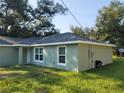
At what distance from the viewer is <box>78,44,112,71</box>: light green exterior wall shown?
1659 cm

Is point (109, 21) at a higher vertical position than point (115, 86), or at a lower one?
higher

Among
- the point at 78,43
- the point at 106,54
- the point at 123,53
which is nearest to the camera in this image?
the point at 78,43

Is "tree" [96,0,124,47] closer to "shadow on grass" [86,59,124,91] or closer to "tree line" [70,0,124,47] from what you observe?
"tree line" [70,0,124,47]

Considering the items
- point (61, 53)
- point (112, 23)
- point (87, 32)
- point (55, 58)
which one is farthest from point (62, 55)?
point (87, 32)

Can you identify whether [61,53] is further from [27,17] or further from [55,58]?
[27,17]

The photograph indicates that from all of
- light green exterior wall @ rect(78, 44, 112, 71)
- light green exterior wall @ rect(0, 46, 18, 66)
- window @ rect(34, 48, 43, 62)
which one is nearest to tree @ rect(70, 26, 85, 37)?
light green exterior wall @ rect(0, 46, 18, 66)

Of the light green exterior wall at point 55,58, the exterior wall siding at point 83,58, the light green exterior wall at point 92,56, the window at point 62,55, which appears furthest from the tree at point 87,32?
the exterior wall siding at point 83,58

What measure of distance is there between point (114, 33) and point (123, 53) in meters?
4.42

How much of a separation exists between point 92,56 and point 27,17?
23126 millimetres

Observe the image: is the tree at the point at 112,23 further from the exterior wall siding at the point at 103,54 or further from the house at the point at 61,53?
the house at the point at 61,53

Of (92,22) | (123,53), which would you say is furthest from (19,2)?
(123,53)

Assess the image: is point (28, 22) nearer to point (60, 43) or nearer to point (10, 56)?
point (10, 56)

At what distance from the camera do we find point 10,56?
2347cm

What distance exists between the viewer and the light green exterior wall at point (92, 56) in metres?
16.6
